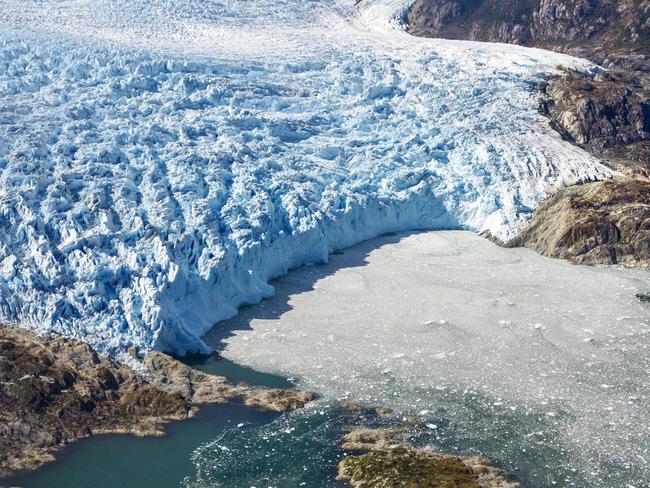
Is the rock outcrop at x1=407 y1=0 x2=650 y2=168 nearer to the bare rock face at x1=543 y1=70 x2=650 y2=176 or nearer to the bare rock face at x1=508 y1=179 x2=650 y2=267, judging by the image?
the bare rock face at x1=543 y1=70 x2=650 y2=176

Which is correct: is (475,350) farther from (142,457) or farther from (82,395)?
(82,395)

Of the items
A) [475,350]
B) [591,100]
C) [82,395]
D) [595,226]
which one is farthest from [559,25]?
[82,395]

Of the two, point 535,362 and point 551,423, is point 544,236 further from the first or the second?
point 551,423

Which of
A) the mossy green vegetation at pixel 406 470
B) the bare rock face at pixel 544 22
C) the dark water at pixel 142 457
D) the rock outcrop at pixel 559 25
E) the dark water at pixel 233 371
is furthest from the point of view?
the bare rock face at pixel 544 22

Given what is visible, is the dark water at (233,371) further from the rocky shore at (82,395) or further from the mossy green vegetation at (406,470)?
the mossy green vegetation at (406,470)

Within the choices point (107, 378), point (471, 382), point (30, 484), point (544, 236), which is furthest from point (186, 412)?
point (544, 236)

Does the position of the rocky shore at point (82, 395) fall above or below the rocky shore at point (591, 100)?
below

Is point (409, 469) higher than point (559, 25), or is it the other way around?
point (559, 25)

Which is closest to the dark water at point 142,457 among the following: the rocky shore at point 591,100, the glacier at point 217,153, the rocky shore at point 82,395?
the rocky shore at point 82,395
